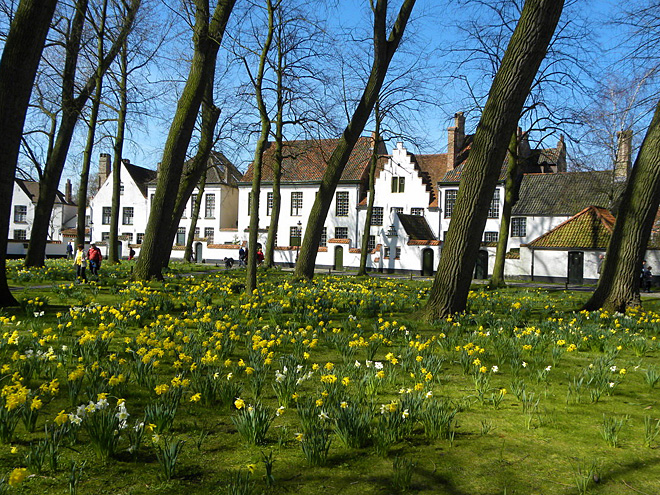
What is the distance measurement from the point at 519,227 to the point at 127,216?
39548mm

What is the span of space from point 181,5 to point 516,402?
1291 cm

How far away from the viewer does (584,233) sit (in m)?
35.0

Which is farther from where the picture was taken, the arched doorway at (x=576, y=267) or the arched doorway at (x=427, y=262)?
the arched doorway at (x=427, y=262)

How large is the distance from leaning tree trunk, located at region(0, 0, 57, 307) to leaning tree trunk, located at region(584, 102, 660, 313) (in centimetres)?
1122

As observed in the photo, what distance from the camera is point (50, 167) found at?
1744cm

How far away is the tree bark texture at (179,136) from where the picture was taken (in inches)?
518

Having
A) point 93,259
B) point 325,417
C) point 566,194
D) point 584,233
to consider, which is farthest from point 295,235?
point 325,417

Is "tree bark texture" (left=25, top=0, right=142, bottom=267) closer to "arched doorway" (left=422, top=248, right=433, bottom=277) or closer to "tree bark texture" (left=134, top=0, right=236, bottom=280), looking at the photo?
"tree bark texture" (left=134, top=0, right=236, bottom=280)

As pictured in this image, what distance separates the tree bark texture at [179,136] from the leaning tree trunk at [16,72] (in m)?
4.47

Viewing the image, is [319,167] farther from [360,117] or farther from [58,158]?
[360,117]

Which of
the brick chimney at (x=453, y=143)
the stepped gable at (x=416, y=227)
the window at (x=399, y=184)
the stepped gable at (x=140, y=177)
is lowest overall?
the stepped gable at (x=416, y=227)

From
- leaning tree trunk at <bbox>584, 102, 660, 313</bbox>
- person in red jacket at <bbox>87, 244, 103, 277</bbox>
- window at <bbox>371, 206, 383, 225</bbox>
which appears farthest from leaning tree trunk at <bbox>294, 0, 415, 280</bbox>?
window at <bbox>371, 206, 383, 225</bbox>

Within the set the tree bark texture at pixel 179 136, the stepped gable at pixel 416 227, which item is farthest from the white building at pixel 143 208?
the tree bark texture at pixel 179 136

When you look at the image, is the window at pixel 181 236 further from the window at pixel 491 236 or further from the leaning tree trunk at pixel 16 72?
the leaning tree trunk at pixel 16 72
